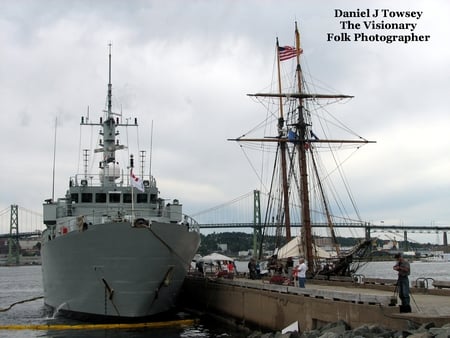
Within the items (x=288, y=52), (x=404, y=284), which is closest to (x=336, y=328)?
(x=404, y=284)

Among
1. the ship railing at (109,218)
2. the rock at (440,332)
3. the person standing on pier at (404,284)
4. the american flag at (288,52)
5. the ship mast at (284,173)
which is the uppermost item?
the american flag at (288,52)

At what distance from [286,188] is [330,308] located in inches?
903

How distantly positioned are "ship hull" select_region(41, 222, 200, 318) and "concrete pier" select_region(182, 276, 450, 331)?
3120 mm

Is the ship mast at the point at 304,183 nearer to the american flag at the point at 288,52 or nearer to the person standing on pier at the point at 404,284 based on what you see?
the american flag at the point at 288,52

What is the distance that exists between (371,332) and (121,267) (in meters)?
12.4

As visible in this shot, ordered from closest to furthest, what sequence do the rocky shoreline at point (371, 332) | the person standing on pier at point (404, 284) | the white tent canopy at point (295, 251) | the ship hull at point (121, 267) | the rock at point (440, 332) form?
the rock at point (440, 332) < the rocky shoreline at point (371, 332) < the person standing on pier at point (404, 284) < the ship hull at point (121, 267) < the white tent canopy at point (295, 251)

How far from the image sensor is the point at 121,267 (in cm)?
2428

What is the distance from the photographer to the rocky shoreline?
496 inches

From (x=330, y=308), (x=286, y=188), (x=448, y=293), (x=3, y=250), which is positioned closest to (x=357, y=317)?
(x=330, y=308)

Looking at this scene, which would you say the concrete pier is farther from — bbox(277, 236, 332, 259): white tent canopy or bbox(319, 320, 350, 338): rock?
bbox(277, 236, 332, 259): white tent canopy

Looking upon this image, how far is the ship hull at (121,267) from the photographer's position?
2417 centimetres

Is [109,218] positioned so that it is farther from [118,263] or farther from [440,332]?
[440,332]

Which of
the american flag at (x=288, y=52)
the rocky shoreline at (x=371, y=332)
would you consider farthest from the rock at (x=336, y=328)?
the american flag at (x=288, y=52)

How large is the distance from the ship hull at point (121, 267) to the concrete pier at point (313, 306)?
10.2 feet
